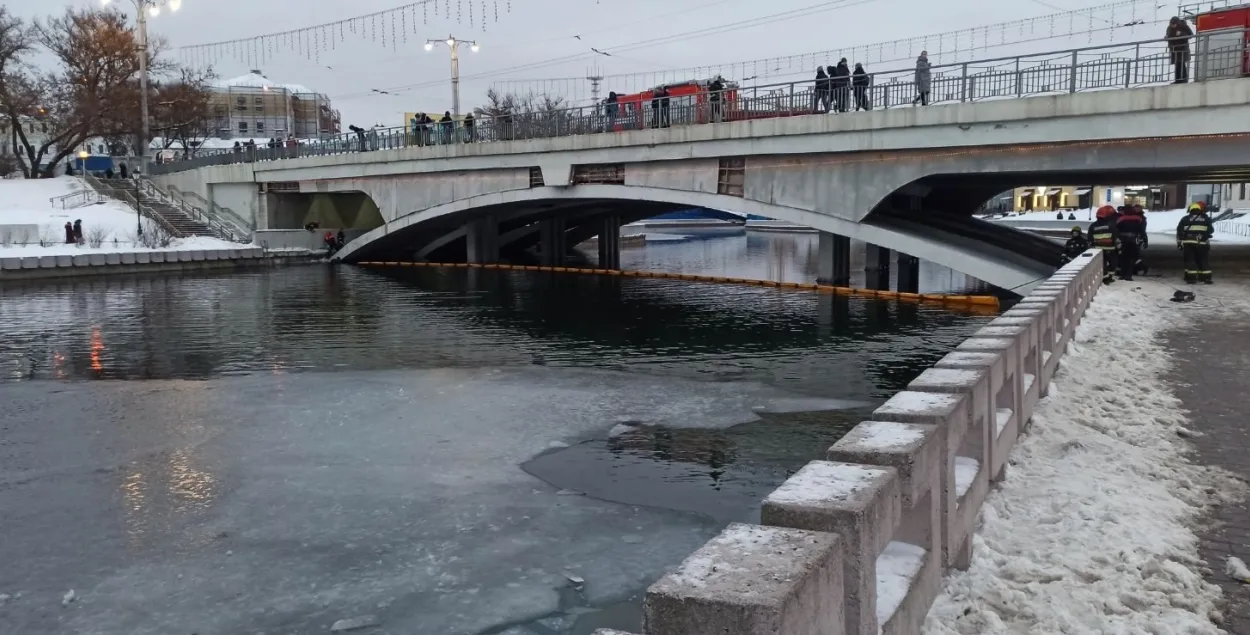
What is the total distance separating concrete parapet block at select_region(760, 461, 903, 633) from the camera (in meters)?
3.46

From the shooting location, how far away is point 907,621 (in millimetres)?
4148

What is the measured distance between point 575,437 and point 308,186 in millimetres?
40279

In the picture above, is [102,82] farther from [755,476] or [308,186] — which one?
[755,476]

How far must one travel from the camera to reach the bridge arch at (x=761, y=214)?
23453mm

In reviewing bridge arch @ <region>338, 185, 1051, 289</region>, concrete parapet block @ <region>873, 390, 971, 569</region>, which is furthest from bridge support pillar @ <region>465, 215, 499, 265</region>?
concrete parapet block @ <region>873, 390, 971, 569</region>

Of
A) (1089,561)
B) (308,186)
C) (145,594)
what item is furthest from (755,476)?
(308,186)

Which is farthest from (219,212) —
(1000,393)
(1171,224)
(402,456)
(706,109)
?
(1171,224)

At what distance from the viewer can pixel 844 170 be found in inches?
1001

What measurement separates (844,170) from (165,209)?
→ 134 ft

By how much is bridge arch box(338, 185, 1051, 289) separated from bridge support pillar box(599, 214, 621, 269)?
57.4 inches

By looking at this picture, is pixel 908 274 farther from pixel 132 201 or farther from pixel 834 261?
pixel 132 201

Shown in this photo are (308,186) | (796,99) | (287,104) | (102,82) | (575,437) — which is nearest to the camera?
(575,437)

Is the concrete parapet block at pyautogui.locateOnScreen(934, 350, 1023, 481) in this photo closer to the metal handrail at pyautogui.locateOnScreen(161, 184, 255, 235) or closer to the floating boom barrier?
the floating boom barrier

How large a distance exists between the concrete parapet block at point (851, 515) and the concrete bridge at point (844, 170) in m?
18.4
